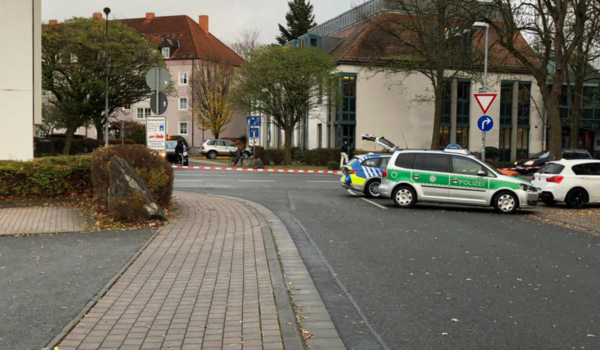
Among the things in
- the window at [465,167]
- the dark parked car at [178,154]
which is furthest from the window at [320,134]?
the window at [465,167]

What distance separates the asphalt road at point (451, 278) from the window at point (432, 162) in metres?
1.97

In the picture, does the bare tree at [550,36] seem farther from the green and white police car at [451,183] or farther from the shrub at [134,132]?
the shrub at [134,132]

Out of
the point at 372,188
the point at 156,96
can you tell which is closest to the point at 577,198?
the point at 372,188

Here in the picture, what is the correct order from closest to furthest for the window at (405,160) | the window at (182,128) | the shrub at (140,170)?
the shrub at (140,170), the window at (405,160), the window at (182,128)

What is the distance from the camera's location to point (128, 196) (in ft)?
37.3

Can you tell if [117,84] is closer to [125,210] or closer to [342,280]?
[125,210]

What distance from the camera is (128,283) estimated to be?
22.7ft

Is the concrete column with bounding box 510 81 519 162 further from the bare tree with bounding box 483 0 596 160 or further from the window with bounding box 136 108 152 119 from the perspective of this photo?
the window with bounding box 136 108 152 119

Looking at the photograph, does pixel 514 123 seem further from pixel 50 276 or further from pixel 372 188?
pixel 50 276

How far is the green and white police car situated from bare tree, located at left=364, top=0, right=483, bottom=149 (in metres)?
14.7

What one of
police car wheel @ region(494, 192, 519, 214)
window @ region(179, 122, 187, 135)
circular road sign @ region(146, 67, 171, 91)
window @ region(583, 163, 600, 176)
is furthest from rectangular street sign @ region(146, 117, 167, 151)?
window @ region(179, 122, 187, 135)

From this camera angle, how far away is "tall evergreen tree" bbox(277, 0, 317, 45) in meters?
77.2

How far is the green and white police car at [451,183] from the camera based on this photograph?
1608 centimetres

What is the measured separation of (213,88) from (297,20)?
2163 centimetres
